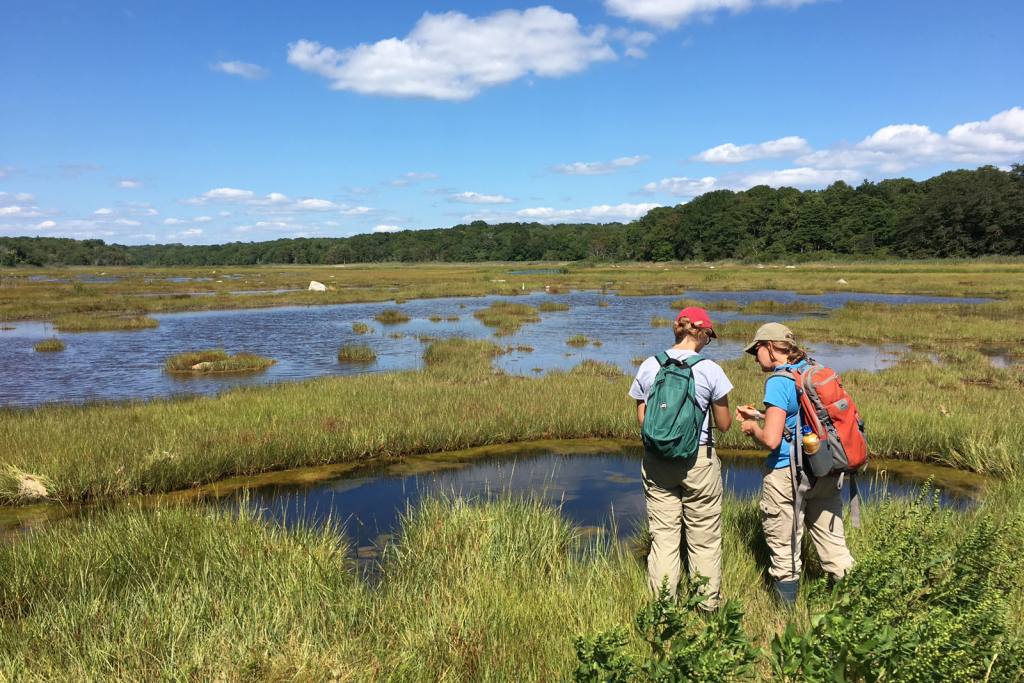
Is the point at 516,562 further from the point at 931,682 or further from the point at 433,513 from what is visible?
the point at 931,682

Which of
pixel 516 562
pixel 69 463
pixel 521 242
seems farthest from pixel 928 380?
pixel 521 242


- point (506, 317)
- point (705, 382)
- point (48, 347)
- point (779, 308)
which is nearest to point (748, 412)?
point (705, 382)

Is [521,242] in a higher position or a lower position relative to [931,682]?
higher

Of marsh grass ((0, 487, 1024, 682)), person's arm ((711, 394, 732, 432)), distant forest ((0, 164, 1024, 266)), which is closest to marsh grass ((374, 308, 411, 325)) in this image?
marsh grass ((0, 487, 1024, 682))

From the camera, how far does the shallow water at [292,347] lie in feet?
61.9

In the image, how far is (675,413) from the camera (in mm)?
4422

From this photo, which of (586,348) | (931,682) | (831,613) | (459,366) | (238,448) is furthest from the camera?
(586,348)

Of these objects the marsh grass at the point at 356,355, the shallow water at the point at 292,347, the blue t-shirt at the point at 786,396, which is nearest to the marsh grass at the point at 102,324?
the shallow water at the point at 292,347

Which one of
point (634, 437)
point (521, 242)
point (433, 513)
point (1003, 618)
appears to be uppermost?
point (521, 242)

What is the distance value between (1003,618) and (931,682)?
34.4 inches

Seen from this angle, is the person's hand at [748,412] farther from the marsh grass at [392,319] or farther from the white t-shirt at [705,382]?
the marsh grass at [392,319]

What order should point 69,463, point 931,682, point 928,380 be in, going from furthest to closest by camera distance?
point 928,380 → point 69,463 → point 931,682

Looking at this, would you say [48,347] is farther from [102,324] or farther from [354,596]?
[354,596]

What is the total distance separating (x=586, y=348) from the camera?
2519 cm
